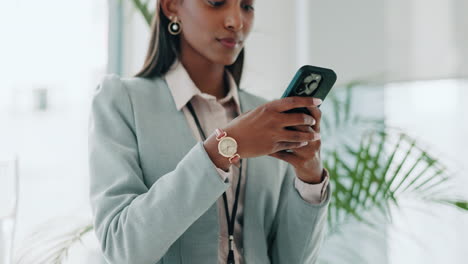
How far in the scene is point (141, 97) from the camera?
1.03 m

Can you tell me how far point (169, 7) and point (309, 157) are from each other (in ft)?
1.50

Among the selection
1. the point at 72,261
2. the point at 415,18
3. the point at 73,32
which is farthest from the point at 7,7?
the point at 415,18

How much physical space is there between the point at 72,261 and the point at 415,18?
4.66ft

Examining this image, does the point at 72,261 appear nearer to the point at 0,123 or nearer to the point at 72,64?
the point at 0,123

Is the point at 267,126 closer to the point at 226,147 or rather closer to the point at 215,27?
the point at 226,147

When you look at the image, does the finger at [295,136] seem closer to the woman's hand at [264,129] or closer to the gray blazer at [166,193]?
the woman's hand at [264,129]

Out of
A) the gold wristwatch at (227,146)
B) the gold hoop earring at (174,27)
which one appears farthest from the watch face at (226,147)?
the gold hoop earring at (174,27)

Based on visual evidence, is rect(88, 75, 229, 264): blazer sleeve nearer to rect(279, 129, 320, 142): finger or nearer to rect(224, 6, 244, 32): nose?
rect(279, 129, 320, 142): finger

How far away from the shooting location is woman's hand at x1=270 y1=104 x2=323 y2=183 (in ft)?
2.99

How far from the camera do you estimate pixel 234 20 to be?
103 cm

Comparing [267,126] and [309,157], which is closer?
[267,126]

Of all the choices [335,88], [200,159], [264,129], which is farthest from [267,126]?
[335,88]

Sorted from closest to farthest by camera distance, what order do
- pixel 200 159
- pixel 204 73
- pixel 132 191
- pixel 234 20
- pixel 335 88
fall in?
pixel 200 159 < pixel 132 191 < pixel 234 20 < pixel 204 73 < pixel 335 88

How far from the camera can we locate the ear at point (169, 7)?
111cm
